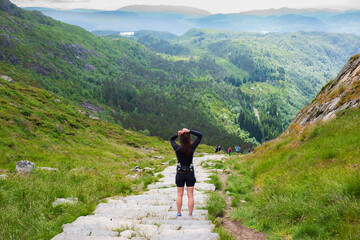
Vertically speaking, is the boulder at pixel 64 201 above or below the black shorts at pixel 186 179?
below

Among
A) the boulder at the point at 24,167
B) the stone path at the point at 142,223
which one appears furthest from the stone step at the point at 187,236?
the boulder at the point at 24,167

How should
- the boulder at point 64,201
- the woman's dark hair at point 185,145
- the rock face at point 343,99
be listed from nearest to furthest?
the woman's dark hair at point 185,145, the boulder at point 64,201, the rock face at point 343,99

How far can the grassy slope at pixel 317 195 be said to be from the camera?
5.55 meters

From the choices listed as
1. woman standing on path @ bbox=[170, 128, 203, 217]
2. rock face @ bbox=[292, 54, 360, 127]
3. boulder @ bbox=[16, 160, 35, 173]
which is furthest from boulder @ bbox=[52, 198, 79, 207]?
rock face @ bbox=[292, 54, 360, 127]

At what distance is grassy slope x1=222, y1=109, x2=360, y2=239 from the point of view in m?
5.55

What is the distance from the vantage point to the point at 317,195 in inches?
272

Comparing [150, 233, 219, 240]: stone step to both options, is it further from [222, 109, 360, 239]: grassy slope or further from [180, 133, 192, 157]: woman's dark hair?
[180, 133, 192, 157]: woman's dark hair

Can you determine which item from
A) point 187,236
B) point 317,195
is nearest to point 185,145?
point 187,236

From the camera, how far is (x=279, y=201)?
7684mm

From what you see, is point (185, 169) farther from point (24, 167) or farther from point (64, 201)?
point (24, 167)

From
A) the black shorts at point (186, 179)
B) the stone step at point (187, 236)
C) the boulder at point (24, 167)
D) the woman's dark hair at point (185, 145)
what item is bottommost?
the boulder at point (24, 167)

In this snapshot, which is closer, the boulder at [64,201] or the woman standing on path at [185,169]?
the woman standing on path at [185,169]

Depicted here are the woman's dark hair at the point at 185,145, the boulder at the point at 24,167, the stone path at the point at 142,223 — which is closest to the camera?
the stone path at the point at 142,223

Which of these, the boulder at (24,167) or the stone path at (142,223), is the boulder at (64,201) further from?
the boulder at (24,167)
